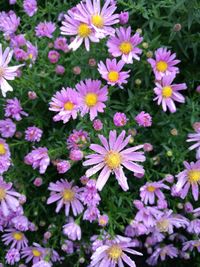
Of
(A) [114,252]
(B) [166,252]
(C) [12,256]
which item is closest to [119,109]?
(A) [114,252]

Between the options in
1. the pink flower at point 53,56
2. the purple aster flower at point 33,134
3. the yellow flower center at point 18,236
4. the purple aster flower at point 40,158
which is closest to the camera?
the purple aster flower at point 40,158

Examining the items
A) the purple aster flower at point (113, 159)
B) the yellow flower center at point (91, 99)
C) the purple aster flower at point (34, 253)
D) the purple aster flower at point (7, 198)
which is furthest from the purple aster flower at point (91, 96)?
the purple aster flower at point (34, 253)

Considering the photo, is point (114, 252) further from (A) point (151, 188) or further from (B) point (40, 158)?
(B) point (40, 158)

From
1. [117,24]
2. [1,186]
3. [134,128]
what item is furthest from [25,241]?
[117,24]

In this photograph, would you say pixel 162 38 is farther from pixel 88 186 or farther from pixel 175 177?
pixel 88 186

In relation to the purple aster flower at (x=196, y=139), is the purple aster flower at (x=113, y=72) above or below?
above

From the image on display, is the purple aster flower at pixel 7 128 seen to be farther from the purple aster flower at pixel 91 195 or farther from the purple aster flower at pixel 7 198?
the purple aster flower at pixel 91 195
